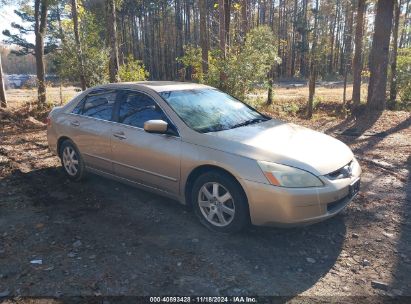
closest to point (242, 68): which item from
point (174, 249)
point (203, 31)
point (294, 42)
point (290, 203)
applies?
point (203, 31)

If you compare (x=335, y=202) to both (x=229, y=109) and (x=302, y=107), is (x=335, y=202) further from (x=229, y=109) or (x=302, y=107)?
(x=302, y=107)

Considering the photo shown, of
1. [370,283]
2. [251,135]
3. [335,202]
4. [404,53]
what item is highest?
[404,53]

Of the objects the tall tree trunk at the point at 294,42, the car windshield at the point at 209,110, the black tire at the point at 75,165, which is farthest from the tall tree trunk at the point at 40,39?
the tall tree trunk at the point at 294,42

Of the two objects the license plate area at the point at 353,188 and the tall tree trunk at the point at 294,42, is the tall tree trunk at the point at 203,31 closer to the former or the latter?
the license plate area at the point at 353,188

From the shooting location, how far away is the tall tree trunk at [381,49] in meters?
11.0

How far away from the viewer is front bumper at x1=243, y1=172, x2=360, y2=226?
364 cm

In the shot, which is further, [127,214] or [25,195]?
[25,195]

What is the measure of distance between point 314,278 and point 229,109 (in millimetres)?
2545

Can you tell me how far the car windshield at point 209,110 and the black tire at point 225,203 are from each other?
64 cm

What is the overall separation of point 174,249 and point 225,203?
735mm

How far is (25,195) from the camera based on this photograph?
17.9ft

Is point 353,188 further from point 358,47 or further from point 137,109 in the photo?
point 358,47

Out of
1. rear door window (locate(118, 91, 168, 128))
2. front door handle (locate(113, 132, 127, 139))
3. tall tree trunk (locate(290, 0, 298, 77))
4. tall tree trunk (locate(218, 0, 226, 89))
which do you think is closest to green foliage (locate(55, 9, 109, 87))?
tall tree trunk (locate(218, 0, 226, 89))

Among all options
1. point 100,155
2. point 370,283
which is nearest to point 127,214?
point 100,155
